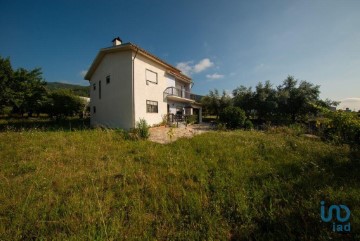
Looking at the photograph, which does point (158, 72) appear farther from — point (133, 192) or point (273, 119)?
point (273, 119)

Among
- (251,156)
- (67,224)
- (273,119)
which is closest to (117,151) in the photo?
(67,224)

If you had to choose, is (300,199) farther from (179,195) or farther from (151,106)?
(151,106)

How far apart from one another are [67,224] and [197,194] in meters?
2.33

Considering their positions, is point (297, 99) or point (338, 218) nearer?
point (338, 218)

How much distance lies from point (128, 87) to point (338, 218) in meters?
13.9

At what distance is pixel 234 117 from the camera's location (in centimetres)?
1406

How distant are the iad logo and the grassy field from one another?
0.22 feet

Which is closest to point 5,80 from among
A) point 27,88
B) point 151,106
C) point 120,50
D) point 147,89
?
point 27,88

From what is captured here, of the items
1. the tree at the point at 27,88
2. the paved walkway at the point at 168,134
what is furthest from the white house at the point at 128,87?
the tree at the point at 27,88

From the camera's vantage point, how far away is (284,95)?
2095 centimetres

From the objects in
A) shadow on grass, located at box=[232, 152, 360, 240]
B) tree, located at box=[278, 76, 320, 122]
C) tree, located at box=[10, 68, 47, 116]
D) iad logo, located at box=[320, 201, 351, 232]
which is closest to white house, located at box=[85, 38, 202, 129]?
tree, located at box=[10, 68, 47, 116]

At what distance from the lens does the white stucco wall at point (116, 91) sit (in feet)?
44.8

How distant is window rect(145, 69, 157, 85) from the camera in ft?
49.0

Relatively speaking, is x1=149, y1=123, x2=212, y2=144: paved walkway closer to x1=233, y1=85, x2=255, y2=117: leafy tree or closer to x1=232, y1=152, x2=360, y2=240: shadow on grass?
x1=232, y1=152, x2=360, y2=240: shadow on grass
